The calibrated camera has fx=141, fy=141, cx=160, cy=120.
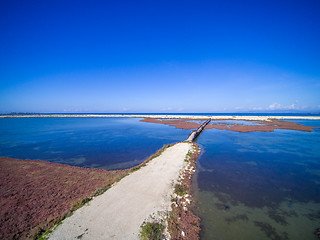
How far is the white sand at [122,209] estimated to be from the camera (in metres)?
5.75

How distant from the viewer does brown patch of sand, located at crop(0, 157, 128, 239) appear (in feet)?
21.2

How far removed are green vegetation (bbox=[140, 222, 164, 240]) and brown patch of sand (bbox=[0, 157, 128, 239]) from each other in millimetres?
3983

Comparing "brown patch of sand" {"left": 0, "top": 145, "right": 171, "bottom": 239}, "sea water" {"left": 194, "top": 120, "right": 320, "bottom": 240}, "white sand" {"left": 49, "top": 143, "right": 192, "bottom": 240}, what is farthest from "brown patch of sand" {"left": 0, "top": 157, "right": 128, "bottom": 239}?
"sea water" {"left": 194, "top": 120, "right": 320, "bottom": 240}

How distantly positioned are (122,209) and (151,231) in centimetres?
201

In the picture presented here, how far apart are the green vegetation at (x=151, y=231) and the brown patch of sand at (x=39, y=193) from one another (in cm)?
398

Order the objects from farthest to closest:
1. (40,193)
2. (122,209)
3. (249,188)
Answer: (249,188) < (40,193) < (122,209)

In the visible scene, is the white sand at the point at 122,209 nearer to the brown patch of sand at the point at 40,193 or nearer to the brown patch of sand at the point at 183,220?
the brown patch of sand at the point at 183,220

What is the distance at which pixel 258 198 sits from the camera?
29.7ft

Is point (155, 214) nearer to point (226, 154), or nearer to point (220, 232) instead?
point (220, 232)

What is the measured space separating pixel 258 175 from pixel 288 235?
21.8 feet

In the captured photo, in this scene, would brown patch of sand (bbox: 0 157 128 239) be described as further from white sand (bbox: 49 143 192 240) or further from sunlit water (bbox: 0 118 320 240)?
sunlit water (bbox: 0 118 320 240)

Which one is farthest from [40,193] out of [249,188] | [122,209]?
[249,188]

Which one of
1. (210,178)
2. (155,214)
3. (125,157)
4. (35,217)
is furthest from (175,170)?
(35,217)

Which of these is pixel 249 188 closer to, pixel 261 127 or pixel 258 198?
pixel 258 198
